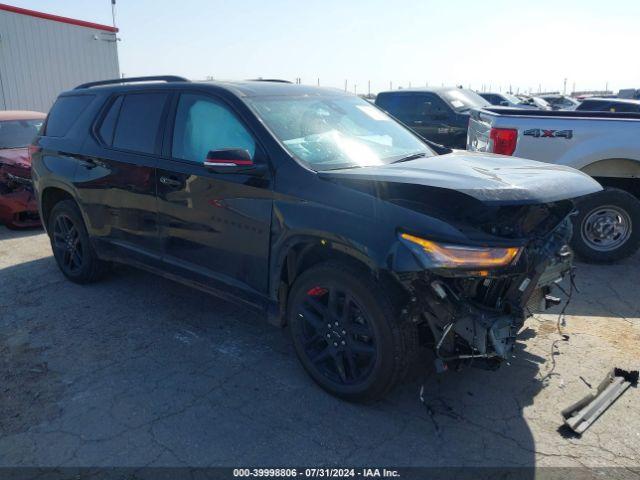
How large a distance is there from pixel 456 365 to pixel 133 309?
2.90 metres

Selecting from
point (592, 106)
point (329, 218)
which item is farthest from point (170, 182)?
point (592, 106)

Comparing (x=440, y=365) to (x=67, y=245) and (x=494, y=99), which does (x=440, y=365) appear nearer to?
(x=67, y=245)

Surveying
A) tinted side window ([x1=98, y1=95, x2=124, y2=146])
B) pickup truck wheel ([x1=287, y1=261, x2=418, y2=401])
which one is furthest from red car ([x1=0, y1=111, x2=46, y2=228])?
pickup truck wheel ([x1=287, y1=261, x2=418, y2=401])

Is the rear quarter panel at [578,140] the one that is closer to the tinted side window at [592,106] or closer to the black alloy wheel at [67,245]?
the black alloy wheel at [67,245]

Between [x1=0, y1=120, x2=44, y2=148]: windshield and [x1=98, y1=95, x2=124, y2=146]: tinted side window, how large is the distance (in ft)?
14.4

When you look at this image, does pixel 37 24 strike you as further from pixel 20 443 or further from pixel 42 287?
pixel 20 443

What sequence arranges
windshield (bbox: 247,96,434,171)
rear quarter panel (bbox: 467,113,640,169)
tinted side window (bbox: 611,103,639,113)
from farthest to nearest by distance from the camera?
tinted side window (bbox: 611,103,639,113) → rear quarter panel (bbox: 467,113,640,169) → windshield (bbox: 247,96,434,171)

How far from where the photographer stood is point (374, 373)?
298 centimetres

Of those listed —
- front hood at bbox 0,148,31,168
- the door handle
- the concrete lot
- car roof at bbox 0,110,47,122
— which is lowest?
the concrete lot

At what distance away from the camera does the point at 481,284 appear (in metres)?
2.89

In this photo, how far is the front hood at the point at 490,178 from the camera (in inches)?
107

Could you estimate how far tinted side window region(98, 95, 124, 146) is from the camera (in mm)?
4562

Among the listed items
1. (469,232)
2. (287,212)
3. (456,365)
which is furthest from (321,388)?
(469,232)

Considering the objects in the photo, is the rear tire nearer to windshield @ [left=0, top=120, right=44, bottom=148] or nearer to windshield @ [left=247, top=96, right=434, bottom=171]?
windshield @ [left=247, top=96, right=434, bottom=171]
